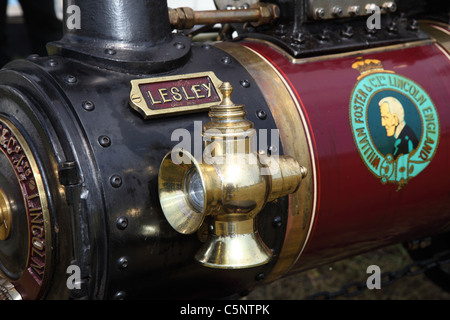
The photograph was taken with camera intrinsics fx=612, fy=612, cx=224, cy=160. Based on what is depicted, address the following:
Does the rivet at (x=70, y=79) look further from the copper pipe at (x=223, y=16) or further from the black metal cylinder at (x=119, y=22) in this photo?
the copper pipe at (x=223, y=16)

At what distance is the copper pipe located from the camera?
1929 millimetres

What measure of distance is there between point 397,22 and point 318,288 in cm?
142

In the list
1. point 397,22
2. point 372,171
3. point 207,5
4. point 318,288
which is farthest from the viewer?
point 207,5

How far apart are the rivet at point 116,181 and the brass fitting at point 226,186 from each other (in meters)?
0.10

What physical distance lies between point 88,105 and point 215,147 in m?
0.34

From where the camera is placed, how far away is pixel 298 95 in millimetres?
1799

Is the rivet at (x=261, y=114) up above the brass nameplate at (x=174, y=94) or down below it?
below

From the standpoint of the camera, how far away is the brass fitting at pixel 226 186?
4.66ft

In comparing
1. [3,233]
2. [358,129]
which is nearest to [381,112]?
[358,129]

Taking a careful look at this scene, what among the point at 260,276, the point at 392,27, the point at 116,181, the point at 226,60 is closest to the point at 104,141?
the point at 116,181

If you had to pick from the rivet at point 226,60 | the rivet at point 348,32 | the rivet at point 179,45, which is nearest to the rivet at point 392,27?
the rivet at point 348,32

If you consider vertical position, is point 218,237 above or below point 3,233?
above

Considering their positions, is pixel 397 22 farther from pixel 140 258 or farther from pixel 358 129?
pixel 140 258

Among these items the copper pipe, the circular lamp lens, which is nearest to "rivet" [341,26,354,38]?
the copper pipe
